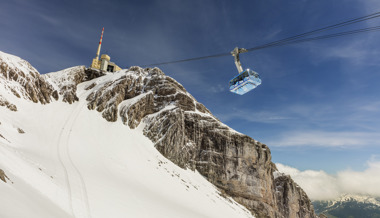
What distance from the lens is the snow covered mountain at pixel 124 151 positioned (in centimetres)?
2217

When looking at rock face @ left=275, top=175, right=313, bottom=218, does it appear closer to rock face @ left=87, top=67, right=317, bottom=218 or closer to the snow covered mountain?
the snow covered mountain

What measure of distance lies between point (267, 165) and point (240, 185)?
56.9 feet

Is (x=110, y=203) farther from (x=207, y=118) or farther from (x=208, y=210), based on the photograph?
(x=207, y=118)

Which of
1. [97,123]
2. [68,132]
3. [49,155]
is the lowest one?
[49,155]

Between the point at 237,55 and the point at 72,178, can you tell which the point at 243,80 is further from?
the point at 72,178

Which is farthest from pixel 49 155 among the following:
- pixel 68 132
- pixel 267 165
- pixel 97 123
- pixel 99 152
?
pixel 267 165

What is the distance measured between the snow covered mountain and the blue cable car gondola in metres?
16.2

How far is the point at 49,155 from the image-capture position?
32.7 m

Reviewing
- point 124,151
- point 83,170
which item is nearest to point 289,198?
point 124,151

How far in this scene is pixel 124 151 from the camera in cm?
5009

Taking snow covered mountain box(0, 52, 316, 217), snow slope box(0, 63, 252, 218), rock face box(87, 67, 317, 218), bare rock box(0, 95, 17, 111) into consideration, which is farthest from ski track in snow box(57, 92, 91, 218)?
rock face box(87, 67, 317, 218)

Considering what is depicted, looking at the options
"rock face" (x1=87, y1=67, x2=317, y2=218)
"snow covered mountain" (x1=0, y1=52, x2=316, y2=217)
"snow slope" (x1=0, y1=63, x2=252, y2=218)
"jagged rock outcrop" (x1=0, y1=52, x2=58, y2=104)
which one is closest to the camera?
"snow slope" (x1=0, y1=63, x2=252, y2=218)

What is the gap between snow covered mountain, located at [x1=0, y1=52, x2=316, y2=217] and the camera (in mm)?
22172

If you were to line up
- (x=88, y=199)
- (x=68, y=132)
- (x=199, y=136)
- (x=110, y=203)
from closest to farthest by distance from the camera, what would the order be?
(x=88, y=199) → (x=110, y=203) → (x=68, y=132) → (x=199, y=136)
